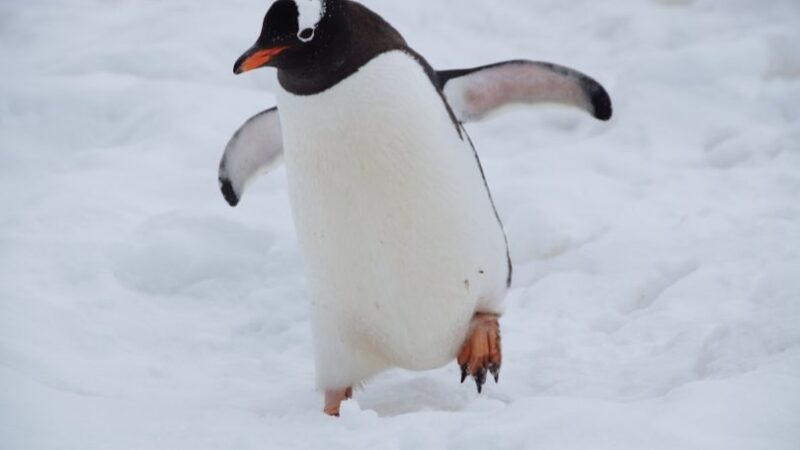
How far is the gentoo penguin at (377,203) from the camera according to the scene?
6.33 feet

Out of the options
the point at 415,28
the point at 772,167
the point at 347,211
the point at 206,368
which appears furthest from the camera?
the point at 415,28

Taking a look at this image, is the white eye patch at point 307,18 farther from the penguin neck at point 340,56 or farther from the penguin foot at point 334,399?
the penguin foot at point 334,399

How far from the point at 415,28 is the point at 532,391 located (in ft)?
9.24

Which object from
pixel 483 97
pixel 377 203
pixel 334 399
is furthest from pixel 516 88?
pixel 334 399

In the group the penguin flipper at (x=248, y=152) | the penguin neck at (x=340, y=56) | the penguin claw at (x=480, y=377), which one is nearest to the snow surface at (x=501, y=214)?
the penguin claw at (x=480, y=377)

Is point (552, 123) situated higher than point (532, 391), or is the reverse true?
point (552, 123)

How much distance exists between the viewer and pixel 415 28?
4734 millimetres

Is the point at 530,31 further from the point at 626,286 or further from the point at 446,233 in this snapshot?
the point at 446,233

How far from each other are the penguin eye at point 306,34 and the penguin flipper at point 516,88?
23.6 inches

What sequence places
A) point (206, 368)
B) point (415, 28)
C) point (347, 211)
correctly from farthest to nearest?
point (415, 28)
point (206, 368)
point (347, 211)

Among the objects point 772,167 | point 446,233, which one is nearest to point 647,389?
point 446,233

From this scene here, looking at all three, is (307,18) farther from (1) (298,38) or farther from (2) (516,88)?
(2) (516,88)

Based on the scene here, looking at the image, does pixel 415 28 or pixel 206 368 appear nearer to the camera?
pixel 206 368

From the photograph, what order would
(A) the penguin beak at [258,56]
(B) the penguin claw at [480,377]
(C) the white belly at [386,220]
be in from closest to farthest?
(A) the penguin beak at [258,56] < (C) the white belly at [386,220] < (B) the penguin claw at [480,377]
